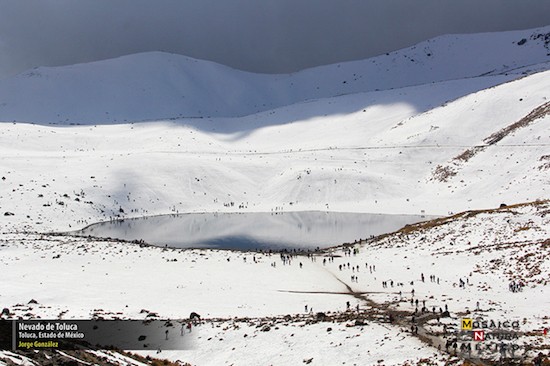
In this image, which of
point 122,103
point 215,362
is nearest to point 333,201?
point 215,362

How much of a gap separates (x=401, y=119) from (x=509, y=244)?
107084 millimetres

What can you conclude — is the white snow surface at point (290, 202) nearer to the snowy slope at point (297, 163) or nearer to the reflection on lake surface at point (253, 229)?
the snowy slope at point (297, 163)

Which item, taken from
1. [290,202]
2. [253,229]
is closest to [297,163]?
[290,202]

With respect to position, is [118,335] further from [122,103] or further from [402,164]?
[122,103]

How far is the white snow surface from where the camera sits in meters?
27.4

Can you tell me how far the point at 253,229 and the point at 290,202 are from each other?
23124 millimetres

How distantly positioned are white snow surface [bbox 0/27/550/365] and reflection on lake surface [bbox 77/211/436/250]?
5.62m

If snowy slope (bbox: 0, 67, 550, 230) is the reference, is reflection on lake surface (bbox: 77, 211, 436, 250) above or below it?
below

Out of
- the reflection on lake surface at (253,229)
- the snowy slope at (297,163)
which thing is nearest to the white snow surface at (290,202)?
the snowy slope at (297,163)

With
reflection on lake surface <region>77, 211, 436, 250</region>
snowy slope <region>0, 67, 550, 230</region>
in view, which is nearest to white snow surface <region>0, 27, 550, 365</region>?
snowy slope <region>0, 67, 550, 230</region>

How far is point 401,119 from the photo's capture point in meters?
143

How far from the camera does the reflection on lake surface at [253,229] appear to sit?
203 feet

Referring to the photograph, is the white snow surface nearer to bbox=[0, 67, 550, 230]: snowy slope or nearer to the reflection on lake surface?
bbox=[0, 67, 550, 230]: snowy slope

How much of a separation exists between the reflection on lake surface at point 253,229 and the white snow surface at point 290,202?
562cm
